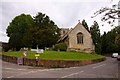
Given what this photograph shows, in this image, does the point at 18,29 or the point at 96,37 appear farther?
the point at 96,37

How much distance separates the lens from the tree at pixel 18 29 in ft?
301

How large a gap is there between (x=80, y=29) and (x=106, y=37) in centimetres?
1968

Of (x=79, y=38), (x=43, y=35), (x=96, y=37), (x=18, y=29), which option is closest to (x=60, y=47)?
(x=43, y=35)

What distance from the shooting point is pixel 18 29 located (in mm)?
93812

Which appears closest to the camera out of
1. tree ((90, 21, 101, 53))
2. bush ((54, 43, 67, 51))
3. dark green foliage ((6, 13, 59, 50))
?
bush ((54, 43, 67, 51))

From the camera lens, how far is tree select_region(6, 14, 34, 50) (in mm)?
91688

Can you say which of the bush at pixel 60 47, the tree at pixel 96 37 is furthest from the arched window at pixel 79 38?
the tree at pixel 96 37

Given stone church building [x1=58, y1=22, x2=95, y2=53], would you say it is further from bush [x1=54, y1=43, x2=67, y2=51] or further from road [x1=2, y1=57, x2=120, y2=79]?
road [x1=2, y1=57, x2=120, y2=79]

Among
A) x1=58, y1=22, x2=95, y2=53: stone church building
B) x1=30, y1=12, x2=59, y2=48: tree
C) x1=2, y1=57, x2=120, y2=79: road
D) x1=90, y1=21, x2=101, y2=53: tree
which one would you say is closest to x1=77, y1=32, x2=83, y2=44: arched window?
x1=58, y1=22, x2=95, y2=53: stone church building

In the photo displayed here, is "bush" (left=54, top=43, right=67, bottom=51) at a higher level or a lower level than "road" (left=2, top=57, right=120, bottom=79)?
higher

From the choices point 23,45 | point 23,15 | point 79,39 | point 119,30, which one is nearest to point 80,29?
point 79,39

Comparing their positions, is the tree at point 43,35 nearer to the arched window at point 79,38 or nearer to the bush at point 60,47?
the arched window at point 79,38

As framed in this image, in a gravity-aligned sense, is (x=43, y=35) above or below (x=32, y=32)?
below

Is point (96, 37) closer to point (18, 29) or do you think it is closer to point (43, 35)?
point (18, 29)
